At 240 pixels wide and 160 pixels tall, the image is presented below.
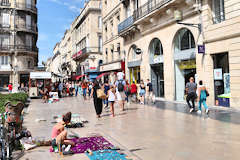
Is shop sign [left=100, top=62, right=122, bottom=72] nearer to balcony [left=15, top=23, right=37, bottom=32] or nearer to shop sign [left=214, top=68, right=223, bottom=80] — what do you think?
shop sign [left=214, top=68, right=223, bottom=80]

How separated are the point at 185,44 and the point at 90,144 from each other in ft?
36.8

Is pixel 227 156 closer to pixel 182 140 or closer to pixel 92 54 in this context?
pixel 182 140

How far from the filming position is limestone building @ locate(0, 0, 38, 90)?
134 ft

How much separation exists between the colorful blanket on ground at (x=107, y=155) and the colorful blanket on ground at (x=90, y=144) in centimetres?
26

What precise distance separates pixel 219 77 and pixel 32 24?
4177 centimetres

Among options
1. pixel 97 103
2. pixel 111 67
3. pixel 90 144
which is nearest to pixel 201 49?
pixel 97 103

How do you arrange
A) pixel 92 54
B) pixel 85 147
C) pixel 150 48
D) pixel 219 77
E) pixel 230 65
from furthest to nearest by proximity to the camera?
pixel 92 54, pixel 150 48, pixel 219 77, pixel 230 65, pixel 85 147

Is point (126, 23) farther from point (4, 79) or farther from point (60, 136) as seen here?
point (4, 79)

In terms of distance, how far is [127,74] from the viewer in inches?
912

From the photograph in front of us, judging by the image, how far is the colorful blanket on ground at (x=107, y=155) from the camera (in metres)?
4.36

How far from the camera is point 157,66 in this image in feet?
58.6

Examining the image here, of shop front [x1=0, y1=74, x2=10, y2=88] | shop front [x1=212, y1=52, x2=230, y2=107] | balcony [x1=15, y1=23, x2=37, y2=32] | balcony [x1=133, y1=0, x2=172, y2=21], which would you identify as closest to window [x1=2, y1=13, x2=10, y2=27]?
balcony [x1=15, y1=23, x2=37, y2=32]

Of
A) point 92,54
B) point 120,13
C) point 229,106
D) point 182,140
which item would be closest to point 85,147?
point 182,140

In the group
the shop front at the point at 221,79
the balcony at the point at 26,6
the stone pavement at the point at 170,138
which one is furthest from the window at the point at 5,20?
the shop front at the point at 221,79
